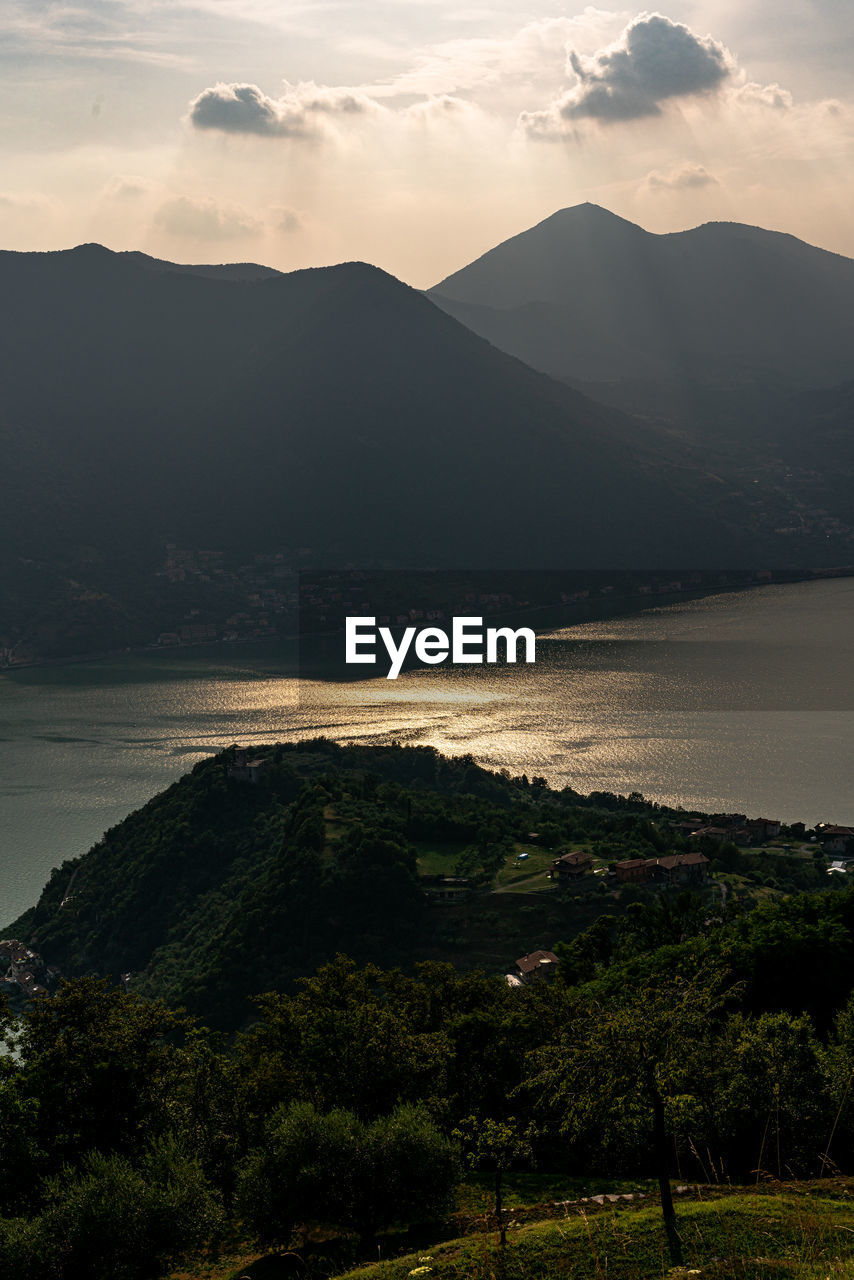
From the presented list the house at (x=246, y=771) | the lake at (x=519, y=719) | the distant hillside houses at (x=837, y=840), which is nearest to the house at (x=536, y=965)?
the distant hillside houses at (x=837, y=840)

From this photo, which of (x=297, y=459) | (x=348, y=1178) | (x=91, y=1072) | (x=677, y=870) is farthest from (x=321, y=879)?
(x=297, y=459)

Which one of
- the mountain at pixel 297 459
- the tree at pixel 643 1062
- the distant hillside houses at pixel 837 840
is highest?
the mountain at pixel 297 459

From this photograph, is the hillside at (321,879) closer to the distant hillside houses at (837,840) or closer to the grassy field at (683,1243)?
the distant hillside houses at (837,840)

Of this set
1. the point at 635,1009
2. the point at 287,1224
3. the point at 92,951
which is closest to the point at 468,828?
the point at 92,951

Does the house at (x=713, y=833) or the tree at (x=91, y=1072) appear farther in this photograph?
the house at (x=713, y=833)

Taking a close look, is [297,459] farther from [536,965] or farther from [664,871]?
[536,965]

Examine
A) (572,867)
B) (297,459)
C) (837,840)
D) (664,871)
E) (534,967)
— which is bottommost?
(837,840)

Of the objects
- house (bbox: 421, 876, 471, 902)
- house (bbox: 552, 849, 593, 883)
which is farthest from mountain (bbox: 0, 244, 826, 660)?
house (bbox: 552, 849, 593, 883)
